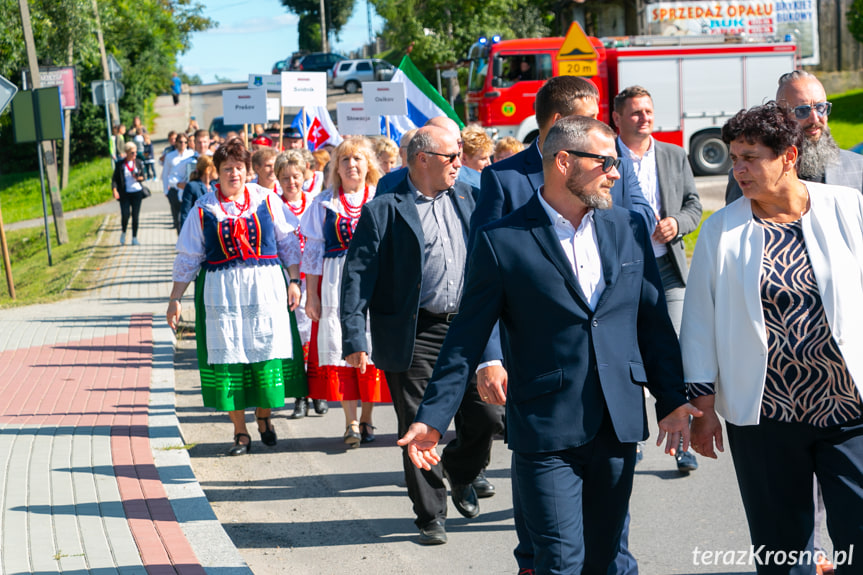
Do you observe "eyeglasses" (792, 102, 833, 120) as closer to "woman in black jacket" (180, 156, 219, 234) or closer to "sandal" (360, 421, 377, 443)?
"sandal" (360, 421, 377, 443)

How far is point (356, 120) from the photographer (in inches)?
462

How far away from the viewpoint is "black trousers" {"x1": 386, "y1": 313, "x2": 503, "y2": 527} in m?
5.24

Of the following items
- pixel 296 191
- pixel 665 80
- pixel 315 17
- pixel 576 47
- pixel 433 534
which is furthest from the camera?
pixel 315 17

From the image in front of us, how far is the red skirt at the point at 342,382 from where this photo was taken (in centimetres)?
712

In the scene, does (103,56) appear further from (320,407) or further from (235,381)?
(235,381)

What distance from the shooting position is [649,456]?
662cm

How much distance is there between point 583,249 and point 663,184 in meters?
2.56

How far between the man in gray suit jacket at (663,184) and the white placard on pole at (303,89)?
23.2 ft

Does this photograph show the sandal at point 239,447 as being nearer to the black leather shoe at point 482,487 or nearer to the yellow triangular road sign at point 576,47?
the black leather shoe at point 482,487

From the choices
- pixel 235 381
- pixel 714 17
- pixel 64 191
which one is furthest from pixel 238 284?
pixel 64 191

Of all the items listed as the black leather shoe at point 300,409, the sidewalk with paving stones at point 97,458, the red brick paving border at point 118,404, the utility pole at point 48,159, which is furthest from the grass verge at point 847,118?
the black leather shoe at point 300,409

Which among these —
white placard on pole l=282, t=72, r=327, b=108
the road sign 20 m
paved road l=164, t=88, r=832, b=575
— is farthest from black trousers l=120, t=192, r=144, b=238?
paved road l=164, t=88, r=832, b=575

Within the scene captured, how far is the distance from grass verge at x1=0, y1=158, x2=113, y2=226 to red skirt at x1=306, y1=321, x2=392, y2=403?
86.5 ft

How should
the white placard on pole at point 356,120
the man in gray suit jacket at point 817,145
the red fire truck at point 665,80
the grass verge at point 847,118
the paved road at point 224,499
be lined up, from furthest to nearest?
1. the grass verge at point 847,118
2. the red fire truck at point 665,80
3. the white placard on pole at point 356,120
4. the paved road at point 224,499
5. the man in gray suit jacket at point 817,145
